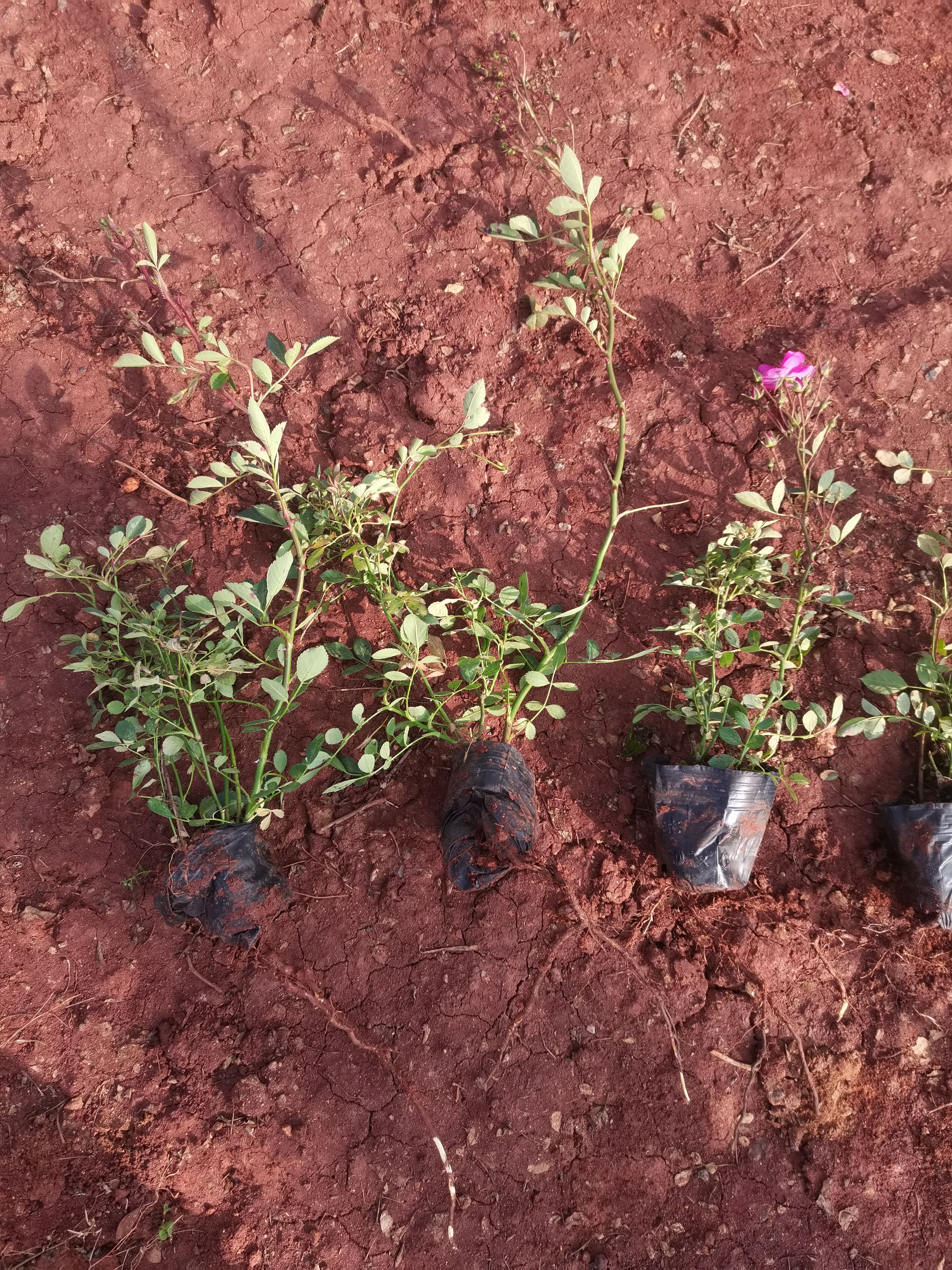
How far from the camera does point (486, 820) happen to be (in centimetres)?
207

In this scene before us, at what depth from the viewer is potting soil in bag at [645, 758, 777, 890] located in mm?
2111

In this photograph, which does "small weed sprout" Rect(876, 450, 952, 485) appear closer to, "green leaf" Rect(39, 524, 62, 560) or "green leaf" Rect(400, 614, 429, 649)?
"green leaf" Rect(400, 614, 429, 649)

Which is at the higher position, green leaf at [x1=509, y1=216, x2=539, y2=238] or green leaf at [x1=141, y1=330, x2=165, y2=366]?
green leaf at [x1=141, y1=330, x2=165, y2=366]

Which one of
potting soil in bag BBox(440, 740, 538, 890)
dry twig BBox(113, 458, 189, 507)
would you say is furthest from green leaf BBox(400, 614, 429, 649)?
dry twig BBox(113, 458, 189, 507)

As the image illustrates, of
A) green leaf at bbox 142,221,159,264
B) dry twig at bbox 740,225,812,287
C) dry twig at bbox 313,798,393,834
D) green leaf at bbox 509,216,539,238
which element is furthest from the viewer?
dry twig at bbox 740,225,812,287

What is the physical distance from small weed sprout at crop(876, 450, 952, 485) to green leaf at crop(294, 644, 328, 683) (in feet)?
6.22

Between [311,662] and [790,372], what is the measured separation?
5.54ft

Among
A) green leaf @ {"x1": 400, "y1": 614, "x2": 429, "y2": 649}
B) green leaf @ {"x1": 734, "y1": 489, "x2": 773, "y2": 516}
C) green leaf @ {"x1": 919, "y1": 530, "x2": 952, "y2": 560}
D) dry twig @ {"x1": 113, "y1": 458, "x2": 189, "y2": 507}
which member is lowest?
green leaf @ {"x1": 919, "y1": 530, "x2": 952, "y2": 560}

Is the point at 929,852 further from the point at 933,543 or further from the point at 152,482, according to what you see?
the point at 152,482

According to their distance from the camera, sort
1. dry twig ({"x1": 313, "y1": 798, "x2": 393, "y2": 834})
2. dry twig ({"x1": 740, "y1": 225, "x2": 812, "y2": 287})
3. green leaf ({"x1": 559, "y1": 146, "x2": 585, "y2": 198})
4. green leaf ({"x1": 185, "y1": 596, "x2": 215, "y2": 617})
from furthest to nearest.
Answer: dry twig ({"x1": 740, "y1": 225, "x2": 812, "y2": 287}), dry twig ({"x1": 313, "y1": 798, "x2": 393, "y2": 834}), green leaf ({"x1": 185, "y1": 596, "x2": 215, "y2": 617}), green leaf ({"x1": 559, "y1": 146, "x2": 585, "y2": 198})

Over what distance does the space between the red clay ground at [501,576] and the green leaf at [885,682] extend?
19cm

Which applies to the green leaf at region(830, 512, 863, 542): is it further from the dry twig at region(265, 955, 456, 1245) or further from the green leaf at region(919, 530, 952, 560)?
the dry twig at region(265, 955, 456, 1245)

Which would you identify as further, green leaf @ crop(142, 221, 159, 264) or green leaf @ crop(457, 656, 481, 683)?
green leaf @ crop(457, 656, 481, 683)

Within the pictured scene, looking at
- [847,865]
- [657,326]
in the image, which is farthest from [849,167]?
[847,865]
